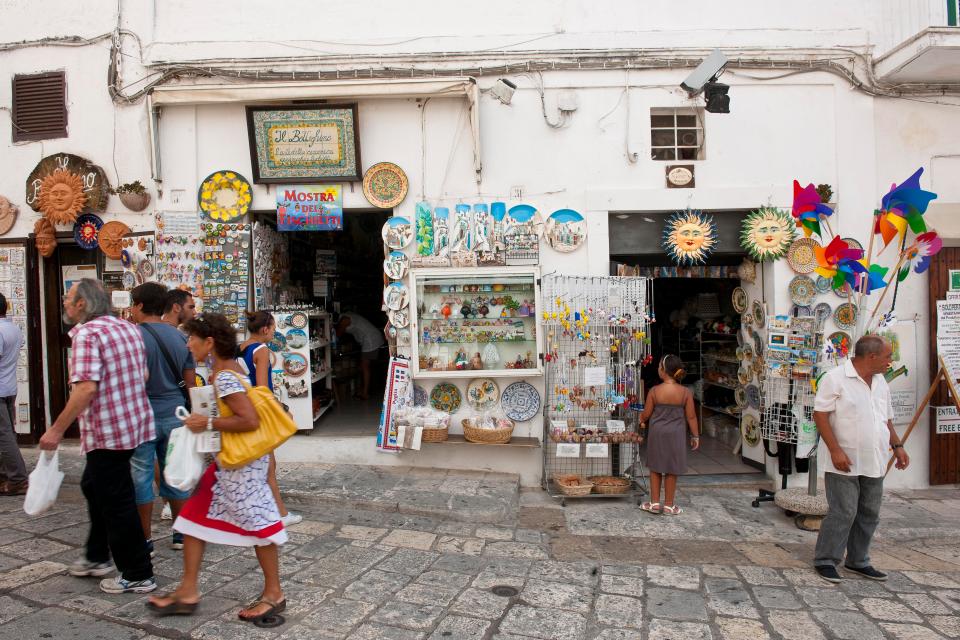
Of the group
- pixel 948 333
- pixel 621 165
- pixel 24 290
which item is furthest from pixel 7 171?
pixel 948 333

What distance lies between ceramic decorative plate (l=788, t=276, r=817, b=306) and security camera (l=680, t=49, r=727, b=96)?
226 centimetres

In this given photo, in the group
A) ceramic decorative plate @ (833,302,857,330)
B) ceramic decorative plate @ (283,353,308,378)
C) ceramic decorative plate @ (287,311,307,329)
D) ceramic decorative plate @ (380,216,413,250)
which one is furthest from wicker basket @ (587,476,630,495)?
ceramic decorative plate @ (287,311,307,329)

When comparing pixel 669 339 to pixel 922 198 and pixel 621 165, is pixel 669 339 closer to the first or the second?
pixel 621 165

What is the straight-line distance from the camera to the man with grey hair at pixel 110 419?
3.60 metres

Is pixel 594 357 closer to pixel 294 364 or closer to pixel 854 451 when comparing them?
pixel 854 451

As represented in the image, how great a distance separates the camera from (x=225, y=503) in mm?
3441

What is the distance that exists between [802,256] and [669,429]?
8.12 feet

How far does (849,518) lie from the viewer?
446 centimetres

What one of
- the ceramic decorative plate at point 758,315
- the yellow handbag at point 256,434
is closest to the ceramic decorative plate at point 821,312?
the ceramic decorative plate at point 758,315

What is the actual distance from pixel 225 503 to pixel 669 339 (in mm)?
7144

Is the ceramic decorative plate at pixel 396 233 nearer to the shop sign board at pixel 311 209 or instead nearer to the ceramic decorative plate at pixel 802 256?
the shop sign board at pixel 311 209

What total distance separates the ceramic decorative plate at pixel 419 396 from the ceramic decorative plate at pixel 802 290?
3.99m

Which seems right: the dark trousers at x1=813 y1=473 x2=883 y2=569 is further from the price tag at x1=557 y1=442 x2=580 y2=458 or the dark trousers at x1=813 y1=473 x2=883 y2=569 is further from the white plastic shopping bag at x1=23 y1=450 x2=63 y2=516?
the white plastic shopping bag at x1=23 y1=450 x2=63 y2=516

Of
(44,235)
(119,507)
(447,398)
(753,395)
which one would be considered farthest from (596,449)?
(44,235)
